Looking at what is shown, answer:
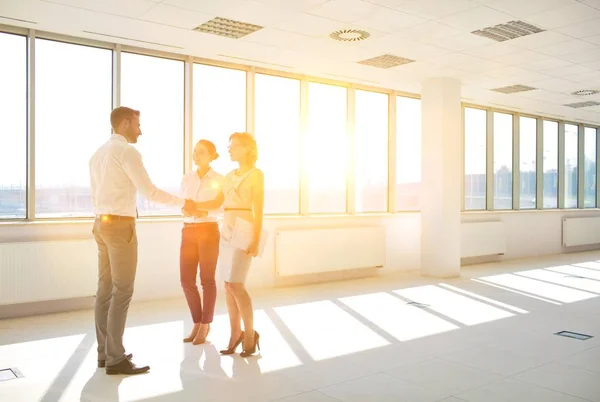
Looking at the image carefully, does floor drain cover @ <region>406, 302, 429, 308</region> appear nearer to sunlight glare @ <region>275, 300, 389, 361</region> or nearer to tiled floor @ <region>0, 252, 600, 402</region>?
tiled floor @ <region>0, 252, 600, 402</region>

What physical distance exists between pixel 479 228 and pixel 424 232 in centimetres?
194

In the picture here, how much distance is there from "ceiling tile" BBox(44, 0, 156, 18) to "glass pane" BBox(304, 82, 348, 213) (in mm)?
3359

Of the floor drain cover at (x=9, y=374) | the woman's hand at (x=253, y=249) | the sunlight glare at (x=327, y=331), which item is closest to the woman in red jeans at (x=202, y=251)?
the woman's hand at (x=253, y=249)

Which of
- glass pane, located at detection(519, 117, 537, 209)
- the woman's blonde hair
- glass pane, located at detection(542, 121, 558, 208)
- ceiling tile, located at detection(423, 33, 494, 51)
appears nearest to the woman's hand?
the woman's blonde hair

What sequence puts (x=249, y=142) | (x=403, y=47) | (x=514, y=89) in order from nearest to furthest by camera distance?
(x=249, y=142)
(x=403, y=47)
(x=514, y=89)

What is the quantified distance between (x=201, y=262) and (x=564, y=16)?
4112mm

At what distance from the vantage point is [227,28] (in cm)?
562

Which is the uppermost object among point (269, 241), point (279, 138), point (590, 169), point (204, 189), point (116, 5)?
point (116, 5)

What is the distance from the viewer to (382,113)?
29.3 feet

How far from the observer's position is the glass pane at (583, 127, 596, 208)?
1305 centimetres

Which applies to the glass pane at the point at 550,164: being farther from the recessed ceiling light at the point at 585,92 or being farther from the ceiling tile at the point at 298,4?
the ceiling tile at the point at 298,4

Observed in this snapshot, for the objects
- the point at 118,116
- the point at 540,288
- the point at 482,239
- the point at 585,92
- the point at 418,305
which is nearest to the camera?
the point at 118,116

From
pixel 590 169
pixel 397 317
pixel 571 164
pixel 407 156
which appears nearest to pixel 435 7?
pixel 397 317

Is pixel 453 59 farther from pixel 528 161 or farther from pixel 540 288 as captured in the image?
pixel 528 161
